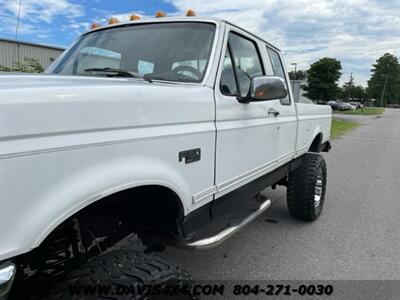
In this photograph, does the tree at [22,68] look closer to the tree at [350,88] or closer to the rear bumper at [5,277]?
the rear bumper at [5,277]

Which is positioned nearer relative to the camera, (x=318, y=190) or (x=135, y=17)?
(x=135, y=17)

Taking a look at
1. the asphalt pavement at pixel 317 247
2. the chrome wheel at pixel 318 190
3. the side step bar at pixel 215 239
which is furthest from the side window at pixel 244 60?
the chrome wheel at pixel 318 190

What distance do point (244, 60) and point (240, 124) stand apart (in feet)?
2.42

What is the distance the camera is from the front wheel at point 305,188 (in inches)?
185

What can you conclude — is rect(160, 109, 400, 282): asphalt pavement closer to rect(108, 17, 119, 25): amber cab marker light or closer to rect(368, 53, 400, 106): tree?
rect(108, 17, 119, 25): amber cab marker light

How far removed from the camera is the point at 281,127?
12.4 feet

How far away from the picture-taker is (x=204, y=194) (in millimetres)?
2506

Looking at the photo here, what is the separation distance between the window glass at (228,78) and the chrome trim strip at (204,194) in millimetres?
688

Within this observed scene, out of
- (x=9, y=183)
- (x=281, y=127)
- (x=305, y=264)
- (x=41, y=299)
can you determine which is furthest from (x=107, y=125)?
(x=305, y=264)

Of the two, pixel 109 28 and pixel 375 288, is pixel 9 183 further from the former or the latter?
pixel 375 288

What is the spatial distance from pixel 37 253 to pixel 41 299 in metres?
0.22

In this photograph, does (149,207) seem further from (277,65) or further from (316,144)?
(316,144)

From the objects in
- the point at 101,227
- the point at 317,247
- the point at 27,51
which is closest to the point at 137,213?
the point at 101,227

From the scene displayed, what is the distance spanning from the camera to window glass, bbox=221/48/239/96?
2.82 metres
